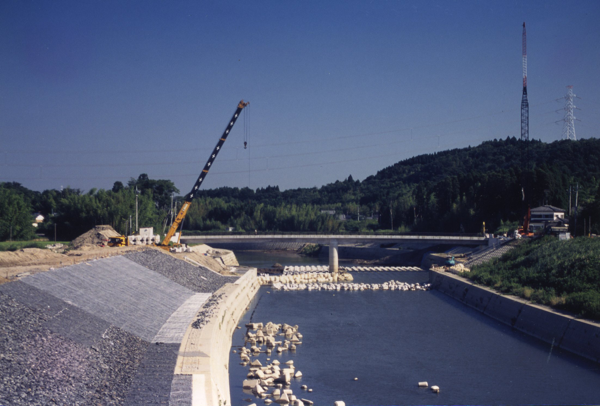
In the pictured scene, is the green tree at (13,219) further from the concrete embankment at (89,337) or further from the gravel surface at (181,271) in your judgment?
the concrete embankment at (89,337)

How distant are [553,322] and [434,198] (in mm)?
71772

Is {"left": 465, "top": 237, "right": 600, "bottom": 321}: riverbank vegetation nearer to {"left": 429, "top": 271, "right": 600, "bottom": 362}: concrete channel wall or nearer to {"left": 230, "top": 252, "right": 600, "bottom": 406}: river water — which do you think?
{"left": 429, "top": 271, "right": 600, "bottom": 362}: concrete channel wall

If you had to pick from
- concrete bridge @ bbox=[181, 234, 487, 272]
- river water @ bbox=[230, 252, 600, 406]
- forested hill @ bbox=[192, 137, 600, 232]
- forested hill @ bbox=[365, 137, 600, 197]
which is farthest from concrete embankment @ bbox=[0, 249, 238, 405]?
forested hill @ bbox=[365, 137, 600, 197]

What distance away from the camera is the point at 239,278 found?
42.1 m

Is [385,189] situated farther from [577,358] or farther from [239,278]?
[577,358]

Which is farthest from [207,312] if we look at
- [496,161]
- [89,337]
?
[496,161]

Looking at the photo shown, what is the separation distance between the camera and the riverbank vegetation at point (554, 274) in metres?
27.1

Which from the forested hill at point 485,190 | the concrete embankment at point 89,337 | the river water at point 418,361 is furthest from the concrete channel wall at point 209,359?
the forested hill at point 485,190

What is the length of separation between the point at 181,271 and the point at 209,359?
19718 millimetres

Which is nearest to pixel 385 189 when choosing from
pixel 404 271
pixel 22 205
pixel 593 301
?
pixel 404 271

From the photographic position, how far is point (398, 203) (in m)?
105

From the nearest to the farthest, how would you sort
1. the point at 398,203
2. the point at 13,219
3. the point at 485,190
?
the point at 13,219
the point at 485,190
the point at 398,203

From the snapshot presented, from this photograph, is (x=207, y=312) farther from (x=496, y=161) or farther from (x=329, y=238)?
(x=496, y=161)

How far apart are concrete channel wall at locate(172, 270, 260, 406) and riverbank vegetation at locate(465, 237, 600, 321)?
56.3ft
